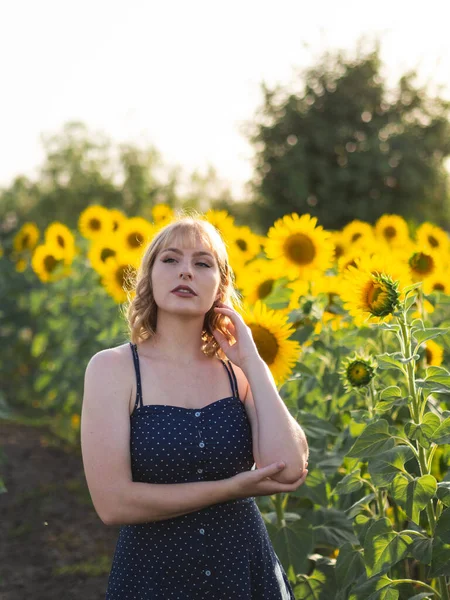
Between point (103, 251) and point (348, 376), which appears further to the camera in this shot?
point (103, 251)

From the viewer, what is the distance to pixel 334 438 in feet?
11.4

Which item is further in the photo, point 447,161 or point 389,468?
point 447,161

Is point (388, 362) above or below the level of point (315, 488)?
above

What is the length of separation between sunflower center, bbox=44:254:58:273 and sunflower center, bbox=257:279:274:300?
255 cm

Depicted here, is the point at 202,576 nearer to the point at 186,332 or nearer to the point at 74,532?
the point at 186,332

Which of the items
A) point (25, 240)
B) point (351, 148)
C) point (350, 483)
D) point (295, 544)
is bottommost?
point (295, 544)

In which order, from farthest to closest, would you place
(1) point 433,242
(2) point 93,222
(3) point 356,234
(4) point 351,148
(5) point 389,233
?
(4) point 351,148
(2) point 93,222
(5) point 389,233
(3) point 356,234
(1) point 433,242

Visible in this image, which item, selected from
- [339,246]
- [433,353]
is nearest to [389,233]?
[339,246]

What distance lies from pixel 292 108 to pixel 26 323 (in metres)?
12.3

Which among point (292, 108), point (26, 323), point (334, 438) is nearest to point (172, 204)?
point (292, 108)

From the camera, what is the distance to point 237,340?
230 centimetres

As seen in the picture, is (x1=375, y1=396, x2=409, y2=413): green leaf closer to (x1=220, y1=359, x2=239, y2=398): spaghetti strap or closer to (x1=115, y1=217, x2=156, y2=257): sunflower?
(x1=220, y1=359, x2=239, y2=398): spaghetti strap

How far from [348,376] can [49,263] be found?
404cm

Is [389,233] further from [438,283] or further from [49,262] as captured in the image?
[49,262]
